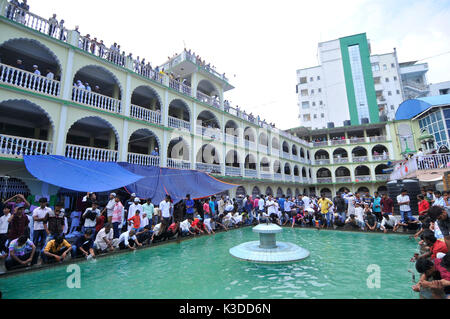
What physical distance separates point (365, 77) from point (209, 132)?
3267 centimetres

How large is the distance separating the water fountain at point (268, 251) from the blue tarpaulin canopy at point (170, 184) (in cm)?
512

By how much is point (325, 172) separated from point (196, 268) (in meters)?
33.9

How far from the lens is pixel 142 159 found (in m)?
13.2

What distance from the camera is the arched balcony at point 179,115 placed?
611 inches

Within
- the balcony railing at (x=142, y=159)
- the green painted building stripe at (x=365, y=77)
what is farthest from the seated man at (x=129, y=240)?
the green painted building stripe at (x=365, y=77)

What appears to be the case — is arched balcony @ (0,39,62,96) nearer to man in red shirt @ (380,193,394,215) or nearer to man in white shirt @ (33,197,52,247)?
man in white shirt @ (33,197,52,247)

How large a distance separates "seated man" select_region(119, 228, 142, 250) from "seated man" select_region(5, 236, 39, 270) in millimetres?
2190

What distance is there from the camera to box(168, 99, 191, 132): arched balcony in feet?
50.9

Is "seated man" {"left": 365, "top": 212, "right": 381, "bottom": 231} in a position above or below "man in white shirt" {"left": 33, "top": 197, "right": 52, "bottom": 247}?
below

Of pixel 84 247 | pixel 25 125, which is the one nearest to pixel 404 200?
pixel 84 247

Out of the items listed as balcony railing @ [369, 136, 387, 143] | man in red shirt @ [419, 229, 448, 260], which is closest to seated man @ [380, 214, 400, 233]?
man in red shirt @ [419, 229, 448, 260]
